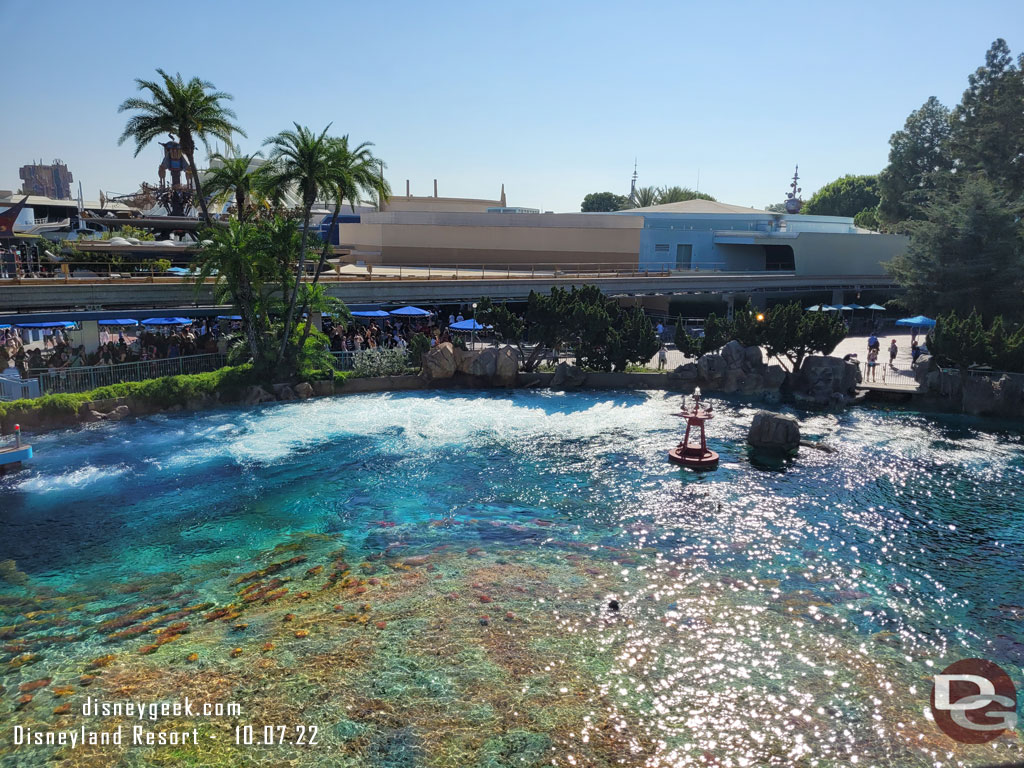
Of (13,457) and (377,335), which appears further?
(377,335)

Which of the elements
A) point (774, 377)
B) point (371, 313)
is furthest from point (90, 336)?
point (774, 377)

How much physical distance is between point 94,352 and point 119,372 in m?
3.71

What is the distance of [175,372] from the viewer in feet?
104

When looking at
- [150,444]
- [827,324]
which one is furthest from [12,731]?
[827,324]

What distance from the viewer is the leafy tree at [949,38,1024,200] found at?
1965 inches

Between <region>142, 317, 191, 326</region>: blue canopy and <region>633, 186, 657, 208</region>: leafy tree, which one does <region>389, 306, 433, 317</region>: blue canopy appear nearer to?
<region>142, 317, 191, 326</region>: blue canopy

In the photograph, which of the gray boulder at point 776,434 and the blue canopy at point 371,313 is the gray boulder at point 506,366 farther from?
the gray boulder at point 776,434

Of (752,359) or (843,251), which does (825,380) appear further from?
(843,251)

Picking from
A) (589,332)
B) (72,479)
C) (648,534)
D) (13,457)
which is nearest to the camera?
(648,534)

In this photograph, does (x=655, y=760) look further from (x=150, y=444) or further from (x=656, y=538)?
(x=150, y=444)

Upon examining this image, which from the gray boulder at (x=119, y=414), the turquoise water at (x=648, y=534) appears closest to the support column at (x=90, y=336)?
the gray boulder at (x=119, y=414)

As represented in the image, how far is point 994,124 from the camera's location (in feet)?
166

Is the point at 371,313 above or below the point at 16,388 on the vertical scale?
above

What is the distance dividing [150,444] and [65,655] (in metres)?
13.7
